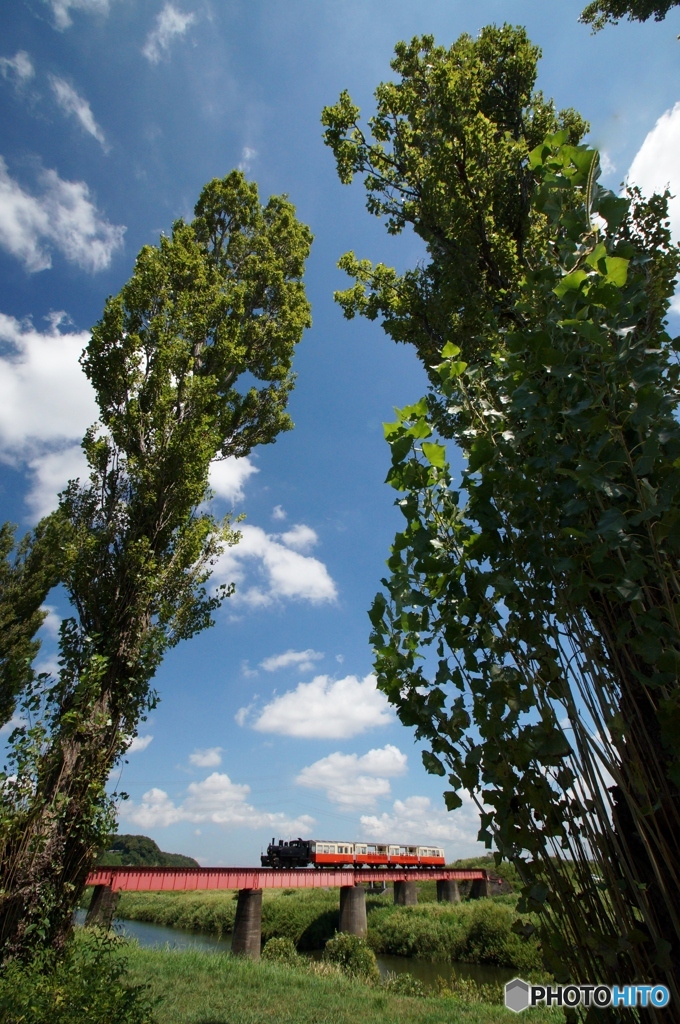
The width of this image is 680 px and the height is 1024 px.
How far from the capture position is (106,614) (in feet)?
22.0

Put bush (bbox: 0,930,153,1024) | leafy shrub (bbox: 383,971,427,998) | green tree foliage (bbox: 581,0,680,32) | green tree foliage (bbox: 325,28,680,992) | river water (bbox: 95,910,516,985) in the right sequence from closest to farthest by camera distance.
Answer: green tree foliage (bbox: 325,28,680,992) → bush (bbox: 0,930,153,1024) → green tree foliage (bbox: 581,0,680,32) → leafy shrub (bbox: 383,971,427,998) → river water (bbox: 95,910,516,985)

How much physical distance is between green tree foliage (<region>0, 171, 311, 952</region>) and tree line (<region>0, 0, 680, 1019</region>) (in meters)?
0.03

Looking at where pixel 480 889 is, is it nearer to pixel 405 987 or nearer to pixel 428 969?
pixel 428 969

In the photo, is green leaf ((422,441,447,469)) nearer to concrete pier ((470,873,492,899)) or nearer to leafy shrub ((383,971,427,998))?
leafy shrub ((383,971,427,998))

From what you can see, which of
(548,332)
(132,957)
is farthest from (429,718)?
(132,957)

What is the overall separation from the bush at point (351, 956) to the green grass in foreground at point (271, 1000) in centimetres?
502

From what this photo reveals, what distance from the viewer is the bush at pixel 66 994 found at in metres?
4.42

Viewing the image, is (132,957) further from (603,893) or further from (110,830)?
(603,893)

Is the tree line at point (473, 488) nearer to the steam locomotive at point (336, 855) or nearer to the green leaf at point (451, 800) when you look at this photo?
the green leaf at point (451, 800)

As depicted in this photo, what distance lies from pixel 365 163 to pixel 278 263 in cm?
342

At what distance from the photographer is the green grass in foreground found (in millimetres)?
7793

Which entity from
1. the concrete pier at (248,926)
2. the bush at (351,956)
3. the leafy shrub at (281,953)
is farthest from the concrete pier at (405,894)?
the concrete pier at (248,926)

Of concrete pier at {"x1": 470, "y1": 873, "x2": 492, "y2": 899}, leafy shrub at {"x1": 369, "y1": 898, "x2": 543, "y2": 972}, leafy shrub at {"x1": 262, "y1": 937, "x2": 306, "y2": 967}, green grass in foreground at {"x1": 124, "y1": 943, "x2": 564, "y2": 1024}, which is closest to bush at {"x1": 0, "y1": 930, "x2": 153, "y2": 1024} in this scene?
green grass in foreground at {"x1": 124, "y1": 943, "x2": 564, "y2": 1024}

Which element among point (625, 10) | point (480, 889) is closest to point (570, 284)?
point (625, 10)
